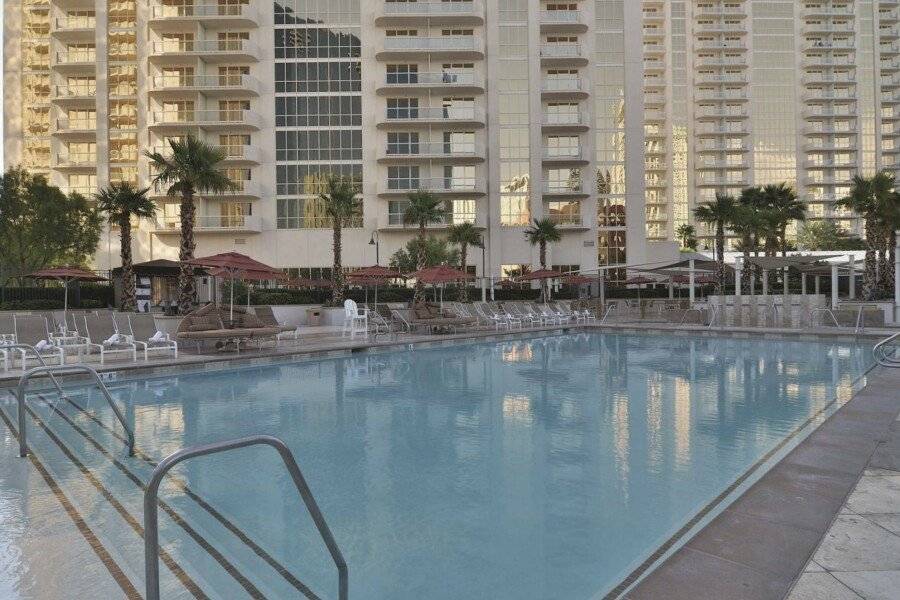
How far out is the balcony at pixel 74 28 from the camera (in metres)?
41.9

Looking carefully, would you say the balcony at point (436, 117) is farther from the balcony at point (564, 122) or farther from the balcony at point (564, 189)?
the balcony at point (564, 189)

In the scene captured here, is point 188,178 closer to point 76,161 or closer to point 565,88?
point 76,161

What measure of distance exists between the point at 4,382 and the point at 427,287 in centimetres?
2760

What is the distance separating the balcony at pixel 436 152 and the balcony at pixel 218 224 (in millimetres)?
9918

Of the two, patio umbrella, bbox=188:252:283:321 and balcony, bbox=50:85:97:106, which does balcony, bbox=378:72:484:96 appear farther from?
patio umbrella, bbox=188:252:283:321

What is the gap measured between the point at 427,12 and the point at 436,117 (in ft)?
23.6

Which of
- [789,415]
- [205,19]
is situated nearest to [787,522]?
[789,415]

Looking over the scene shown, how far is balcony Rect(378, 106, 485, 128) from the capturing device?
40688 mm

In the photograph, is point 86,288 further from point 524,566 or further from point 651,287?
point 651,287

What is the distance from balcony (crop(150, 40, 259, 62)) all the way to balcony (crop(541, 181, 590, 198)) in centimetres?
2242

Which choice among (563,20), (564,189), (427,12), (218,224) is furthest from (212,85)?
(564,189)

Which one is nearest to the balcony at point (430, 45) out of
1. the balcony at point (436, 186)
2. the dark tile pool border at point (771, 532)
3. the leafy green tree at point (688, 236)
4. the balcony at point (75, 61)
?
the balcony at point (436, 186)

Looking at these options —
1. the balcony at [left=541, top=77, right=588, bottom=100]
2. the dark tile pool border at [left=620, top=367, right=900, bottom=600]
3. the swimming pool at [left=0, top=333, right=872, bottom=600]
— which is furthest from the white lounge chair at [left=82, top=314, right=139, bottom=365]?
the balcony at [left=541, top=77, right=588, bottom=100]

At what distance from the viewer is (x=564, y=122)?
1656 inches
